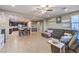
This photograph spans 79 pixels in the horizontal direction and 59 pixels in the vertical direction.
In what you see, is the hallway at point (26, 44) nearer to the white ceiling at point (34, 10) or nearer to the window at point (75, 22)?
the white ceiling at point (34, 10)

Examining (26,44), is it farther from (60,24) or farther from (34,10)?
(60,24)

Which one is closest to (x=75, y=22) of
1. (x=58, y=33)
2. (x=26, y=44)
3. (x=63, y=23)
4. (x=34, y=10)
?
(x=63, y=23)

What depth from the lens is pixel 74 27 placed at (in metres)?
2.59

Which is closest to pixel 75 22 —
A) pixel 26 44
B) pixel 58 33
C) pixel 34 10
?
pixel 58 33

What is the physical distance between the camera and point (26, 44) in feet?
8.70

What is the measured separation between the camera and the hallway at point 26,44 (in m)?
2.57

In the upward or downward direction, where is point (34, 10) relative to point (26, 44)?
upward

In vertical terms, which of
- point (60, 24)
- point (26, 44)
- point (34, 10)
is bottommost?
point (26, 44)

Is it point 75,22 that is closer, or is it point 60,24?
point 75,22

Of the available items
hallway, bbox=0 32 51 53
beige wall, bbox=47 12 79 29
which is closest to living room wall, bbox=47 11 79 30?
beige wall, bbox=47 12 79 29

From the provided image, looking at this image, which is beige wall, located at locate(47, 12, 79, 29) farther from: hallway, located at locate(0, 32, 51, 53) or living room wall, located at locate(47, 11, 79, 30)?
hallway, located at locate(0, 32, 51, 53)
